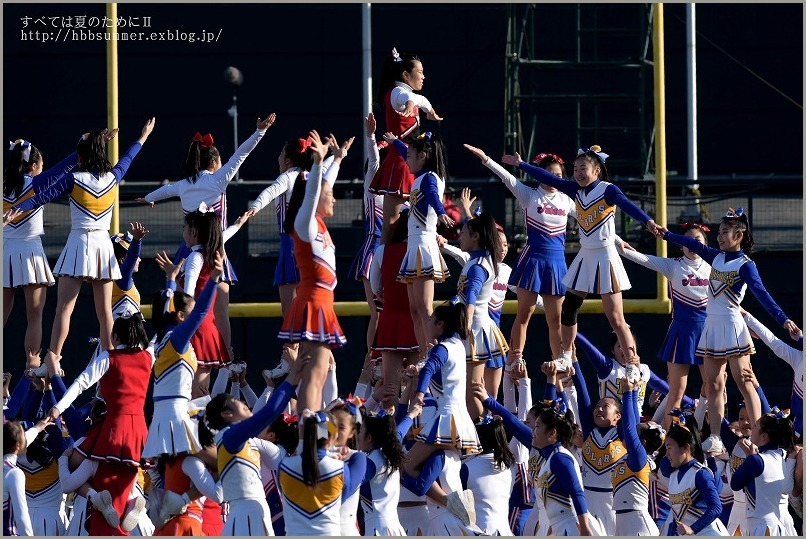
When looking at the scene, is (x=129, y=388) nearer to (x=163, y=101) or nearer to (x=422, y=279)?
(x=422, y=279)

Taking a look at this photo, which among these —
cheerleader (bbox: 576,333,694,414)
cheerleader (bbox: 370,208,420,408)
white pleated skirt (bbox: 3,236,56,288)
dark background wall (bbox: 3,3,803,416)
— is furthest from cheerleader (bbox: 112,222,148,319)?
dark background wall (bbox: 3,3,803,416)

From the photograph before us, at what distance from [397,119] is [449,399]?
2.11 meters

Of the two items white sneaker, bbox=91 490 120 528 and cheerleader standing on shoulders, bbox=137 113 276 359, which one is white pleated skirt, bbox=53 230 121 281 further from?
white sneaker, bbox=91 490 120 528

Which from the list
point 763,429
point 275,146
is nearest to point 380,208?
point 763,429

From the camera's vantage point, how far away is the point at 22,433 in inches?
331

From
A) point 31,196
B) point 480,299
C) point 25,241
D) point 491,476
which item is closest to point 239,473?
point 491,476

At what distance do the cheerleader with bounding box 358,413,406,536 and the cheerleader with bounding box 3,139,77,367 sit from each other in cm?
268

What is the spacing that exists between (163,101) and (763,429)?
1023cm

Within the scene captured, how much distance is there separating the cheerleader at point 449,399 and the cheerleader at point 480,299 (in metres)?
0.20

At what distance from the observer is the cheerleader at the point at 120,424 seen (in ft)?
28.6

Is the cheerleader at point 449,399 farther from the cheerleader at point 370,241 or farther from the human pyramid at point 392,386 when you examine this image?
the cheerleader at point 370,241

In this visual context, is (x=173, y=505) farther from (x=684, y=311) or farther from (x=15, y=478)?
(x=684, y=311)

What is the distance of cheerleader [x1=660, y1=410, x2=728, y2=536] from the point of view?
29.8ft

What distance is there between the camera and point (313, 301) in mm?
8461
